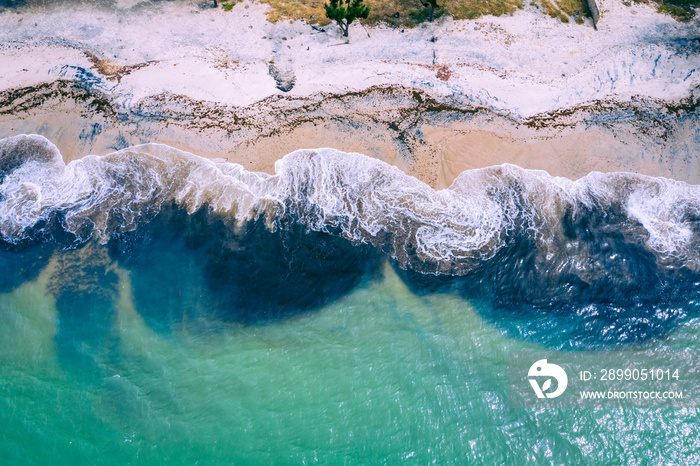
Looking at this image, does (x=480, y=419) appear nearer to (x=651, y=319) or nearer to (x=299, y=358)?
(x=299, y=358)

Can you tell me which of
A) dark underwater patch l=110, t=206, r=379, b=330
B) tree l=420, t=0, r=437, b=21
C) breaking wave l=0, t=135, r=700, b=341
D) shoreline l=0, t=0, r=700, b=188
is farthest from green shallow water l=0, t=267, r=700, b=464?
tree l=420, t=0, r=437, b=21

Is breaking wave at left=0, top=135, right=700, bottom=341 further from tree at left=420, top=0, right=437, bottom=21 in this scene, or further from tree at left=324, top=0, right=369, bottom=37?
tree at left=420, top=0, right=437, bottom=21

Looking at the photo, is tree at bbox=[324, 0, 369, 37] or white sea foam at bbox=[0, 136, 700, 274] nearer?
white sea foam at bbox=[0, 136, 700, 274]

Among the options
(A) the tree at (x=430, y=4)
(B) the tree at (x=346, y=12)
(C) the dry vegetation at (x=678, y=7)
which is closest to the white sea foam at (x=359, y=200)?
(B) the tree at (x=346, y=12)

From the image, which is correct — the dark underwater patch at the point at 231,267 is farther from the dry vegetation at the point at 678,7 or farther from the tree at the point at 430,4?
the dry vegetation at the point at 678,7

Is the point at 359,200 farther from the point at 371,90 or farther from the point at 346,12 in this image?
the point at 346,12

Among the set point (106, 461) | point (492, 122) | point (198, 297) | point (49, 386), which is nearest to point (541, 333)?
point (492, 122)

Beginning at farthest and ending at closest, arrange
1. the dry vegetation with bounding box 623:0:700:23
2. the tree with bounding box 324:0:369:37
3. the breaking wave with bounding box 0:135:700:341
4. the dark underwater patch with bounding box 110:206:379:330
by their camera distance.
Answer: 1. the dry vegetation with bounding box 623:0:700:23
2. the tree with bounding box 324:0:369:37
3. the breaking wave with bounding box 0:135:700:341
4. the dark underwater patch with bounding box 110:206:379:330
